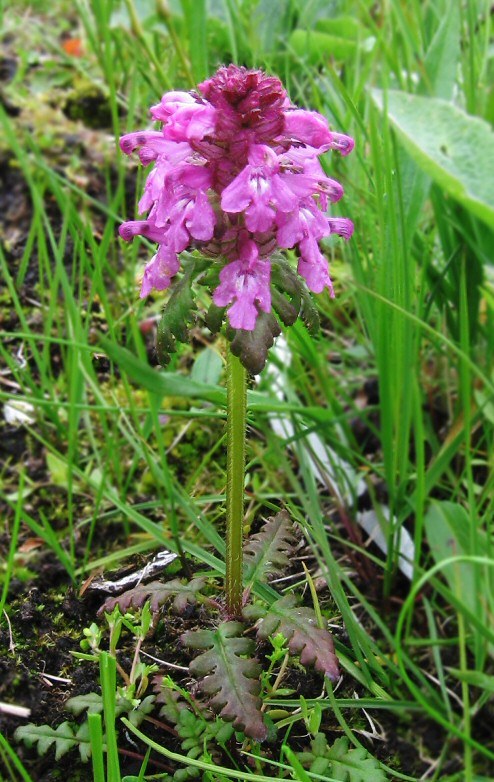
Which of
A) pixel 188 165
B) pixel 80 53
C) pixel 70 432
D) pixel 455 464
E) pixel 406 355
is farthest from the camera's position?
pixel 80 53

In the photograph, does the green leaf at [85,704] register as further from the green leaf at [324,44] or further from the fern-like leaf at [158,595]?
the green leaf at [324,44]

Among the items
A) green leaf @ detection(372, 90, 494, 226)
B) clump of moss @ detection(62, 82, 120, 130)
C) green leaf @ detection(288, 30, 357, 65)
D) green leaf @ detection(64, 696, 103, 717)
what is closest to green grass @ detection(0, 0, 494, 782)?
green leaf @ detection(372, 90, 494, 226)

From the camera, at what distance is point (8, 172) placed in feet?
8.14

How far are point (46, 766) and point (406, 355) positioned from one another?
0.91m

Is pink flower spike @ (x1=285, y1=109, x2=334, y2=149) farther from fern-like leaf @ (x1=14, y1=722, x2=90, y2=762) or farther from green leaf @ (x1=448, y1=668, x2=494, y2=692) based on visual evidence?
fern-like leaf @ (x1=14, y1=722, x2=90, y2=762)

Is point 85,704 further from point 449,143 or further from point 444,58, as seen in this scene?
point 444,58

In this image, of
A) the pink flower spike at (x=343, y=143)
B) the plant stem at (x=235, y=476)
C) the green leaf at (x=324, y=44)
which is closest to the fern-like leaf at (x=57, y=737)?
the plant stem at (x=235, y=476)

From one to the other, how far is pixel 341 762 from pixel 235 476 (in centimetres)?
45

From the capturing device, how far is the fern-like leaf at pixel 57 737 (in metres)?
1.13

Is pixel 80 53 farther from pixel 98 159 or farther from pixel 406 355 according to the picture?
pixel 406 355

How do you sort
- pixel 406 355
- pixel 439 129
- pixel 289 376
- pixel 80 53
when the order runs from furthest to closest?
pixel 80 53, pixel 289 376, pixel 406 355, pixel 439 129

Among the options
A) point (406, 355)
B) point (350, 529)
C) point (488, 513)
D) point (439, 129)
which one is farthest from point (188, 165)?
point (350, 529)

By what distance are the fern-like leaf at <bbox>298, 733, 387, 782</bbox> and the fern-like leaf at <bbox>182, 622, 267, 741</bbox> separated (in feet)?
0.39

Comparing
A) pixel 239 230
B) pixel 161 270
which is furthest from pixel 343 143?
pixel 161 270
